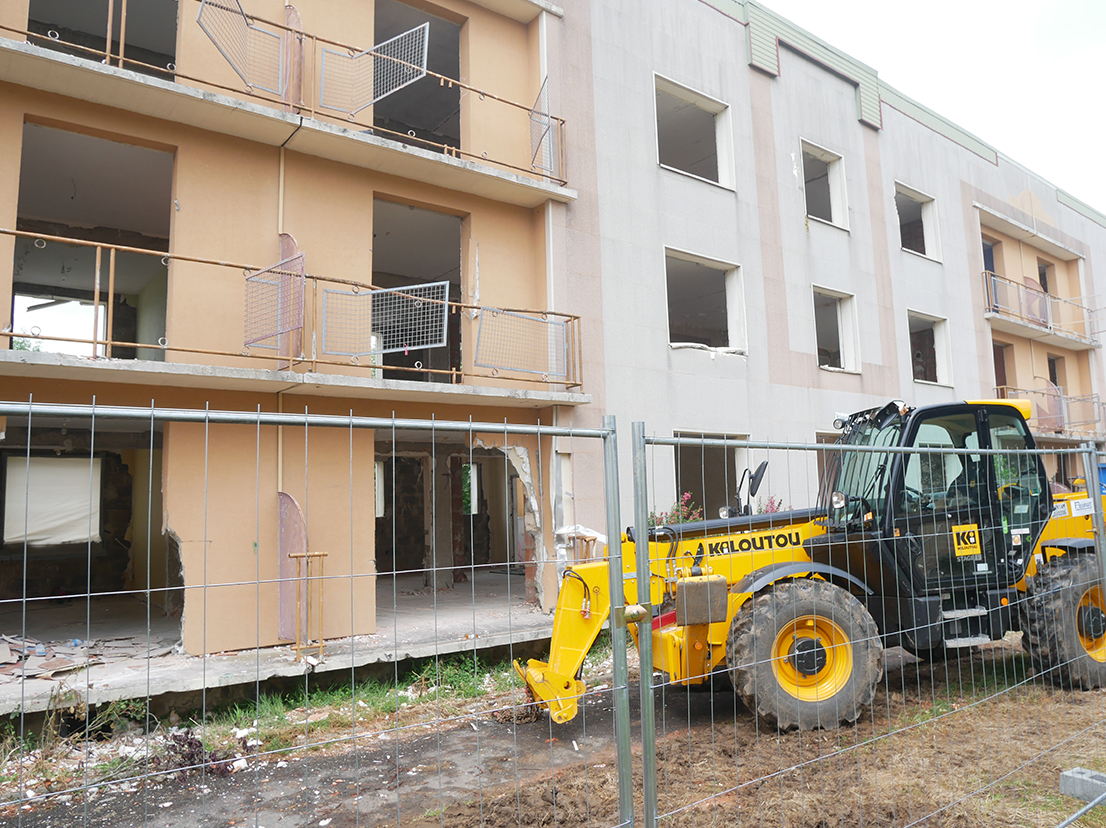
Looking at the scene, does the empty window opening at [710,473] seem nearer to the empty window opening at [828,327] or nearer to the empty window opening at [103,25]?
the empty window opening at [828,327]

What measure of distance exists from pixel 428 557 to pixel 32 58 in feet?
31.5

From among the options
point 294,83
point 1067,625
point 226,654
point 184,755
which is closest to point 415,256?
point 294,83

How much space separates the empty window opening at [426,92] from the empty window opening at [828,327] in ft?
26.2

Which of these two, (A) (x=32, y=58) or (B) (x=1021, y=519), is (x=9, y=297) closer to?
(A) (x=32, y=58)

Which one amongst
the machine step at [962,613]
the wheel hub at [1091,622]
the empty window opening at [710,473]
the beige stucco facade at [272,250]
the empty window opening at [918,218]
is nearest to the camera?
the machine step at [962,613]

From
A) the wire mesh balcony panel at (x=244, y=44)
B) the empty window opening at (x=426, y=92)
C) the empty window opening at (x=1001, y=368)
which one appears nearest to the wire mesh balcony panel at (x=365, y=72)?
the wire mesh balcony panel at (x=244, y=44)

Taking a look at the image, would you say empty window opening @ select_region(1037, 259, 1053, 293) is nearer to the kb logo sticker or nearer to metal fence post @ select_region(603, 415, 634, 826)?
the kb logo sticker

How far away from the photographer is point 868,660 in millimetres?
5488

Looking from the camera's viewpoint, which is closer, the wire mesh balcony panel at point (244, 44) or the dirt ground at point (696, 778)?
the dirt ground at point (696, 778)

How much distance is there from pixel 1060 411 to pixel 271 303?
21825 millimetres

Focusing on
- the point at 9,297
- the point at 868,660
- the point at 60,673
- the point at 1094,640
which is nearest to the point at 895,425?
the point at 868,660

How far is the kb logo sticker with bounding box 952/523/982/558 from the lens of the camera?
6.25 m

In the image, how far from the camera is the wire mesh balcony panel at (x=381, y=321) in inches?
349

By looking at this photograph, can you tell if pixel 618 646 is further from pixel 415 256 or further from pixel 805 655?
pixel 415 256
